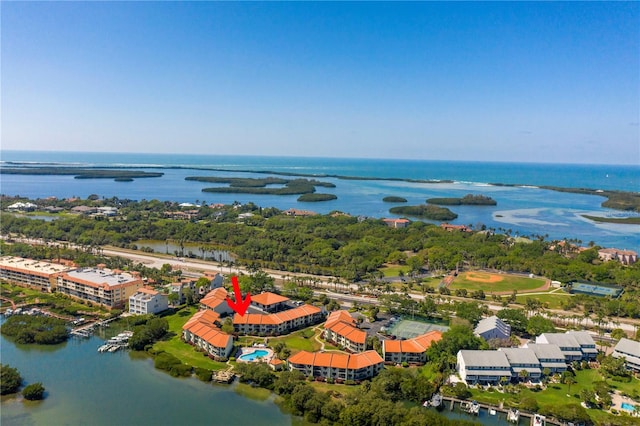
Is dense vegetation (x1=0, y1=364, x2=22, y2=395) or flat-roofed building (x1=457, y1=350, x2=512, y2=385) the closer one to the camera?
dense vegetation (x1=0, y1=364, x2=22, y2=395)

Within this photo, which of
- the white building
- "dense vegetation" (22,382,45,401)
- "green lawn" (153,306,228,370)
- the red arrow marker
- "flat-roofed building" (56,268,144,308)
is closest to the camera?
"dense vegetation" (22,382,45,401)

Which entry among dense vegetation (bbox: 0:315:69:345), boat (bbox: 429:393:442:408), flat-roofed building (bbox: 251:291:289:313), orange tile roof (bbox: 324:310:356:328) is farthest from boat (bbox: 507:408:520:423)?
dense vegetation (bbox: 0:315:69:345)

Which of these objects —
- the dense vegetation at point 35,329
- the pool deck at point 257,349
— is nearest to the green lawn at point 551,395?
the pool deck at point 257,349

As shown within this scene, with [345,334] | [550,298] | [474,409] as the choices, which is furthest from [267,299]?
[550,298]

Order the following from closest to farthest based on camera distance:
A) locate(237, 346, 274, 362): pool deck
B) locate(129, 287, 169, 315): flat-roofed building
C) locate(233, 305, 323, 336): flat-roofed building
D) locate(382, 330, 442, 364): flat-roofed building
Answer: locate(237, 346, 274, 362): pool deck, locate(382, 330, 442, 364): flat-roofed building, locate(233, 305, 323, 336): flat-roofed building, locate(129, 287, 169, 315): flat-roofed building

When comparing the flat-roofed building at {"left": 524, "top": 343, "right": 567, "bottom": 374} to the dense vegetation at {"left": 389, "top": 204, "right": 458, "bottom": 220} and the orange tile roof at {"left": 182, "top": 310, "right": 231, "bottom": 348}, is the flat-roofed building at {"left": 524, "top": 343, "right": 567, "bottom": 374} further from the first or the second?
the dense vegetation at {"left": 389, "top": 204, "right": 458, "bottom": 220}

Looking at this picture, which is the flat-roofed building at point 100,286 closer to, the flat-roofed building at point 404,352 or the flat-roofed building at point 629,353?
the flat-roofed building at point 404,352
